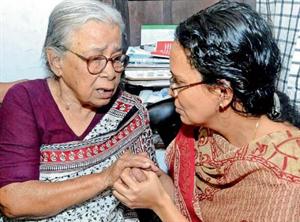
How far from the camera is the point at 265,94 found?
1.46 metres

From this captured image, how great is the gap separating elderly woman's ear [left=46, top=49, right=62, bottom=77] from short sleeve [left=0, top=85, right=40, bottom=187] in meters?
0.12

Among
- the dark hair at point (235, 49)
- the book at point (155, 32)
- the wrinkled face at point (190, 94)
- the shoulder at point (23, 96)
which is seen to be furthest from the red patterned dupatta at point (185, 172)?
the book at point (155, 32)

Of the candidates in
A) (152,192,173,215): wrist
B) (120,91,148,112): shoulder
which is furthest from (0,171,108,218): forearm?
(120,91,148,112): shoulder

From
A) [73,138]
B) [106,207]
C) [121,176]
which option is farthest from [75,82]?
[106,207]

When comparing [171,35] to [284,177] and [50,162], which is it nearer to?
[50,162]

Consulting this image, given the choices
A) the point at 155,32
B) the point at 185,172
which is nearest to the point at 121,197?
the point at 185,172

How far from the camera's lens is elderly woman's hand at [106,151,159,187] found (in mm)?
1615

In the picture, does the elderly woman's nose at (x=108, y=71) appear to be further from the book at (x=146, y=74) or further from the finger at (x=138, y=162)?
the book at (x=146, y=74)

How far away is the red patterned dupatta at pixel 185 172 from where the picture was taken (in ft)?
5.88

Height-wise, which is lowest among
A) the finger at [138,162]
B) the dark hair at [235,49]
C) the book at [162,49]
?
the finger at [138,162]

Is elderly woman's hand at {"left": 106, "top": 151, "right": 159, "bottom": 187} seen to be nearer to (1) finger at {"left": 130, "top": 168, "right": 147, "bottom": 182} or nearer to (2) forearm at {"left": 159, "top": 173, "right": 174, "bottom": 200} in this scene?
(1) finger at {"left": 130, "top": 168, "right": 147, "bottom": 182}

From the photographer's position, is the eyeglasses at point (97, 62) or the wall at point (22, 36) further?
the wall at point (22, 36)

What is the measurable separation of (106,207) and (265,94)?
71 cm

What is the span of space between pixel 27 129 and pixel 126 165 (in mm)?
342
